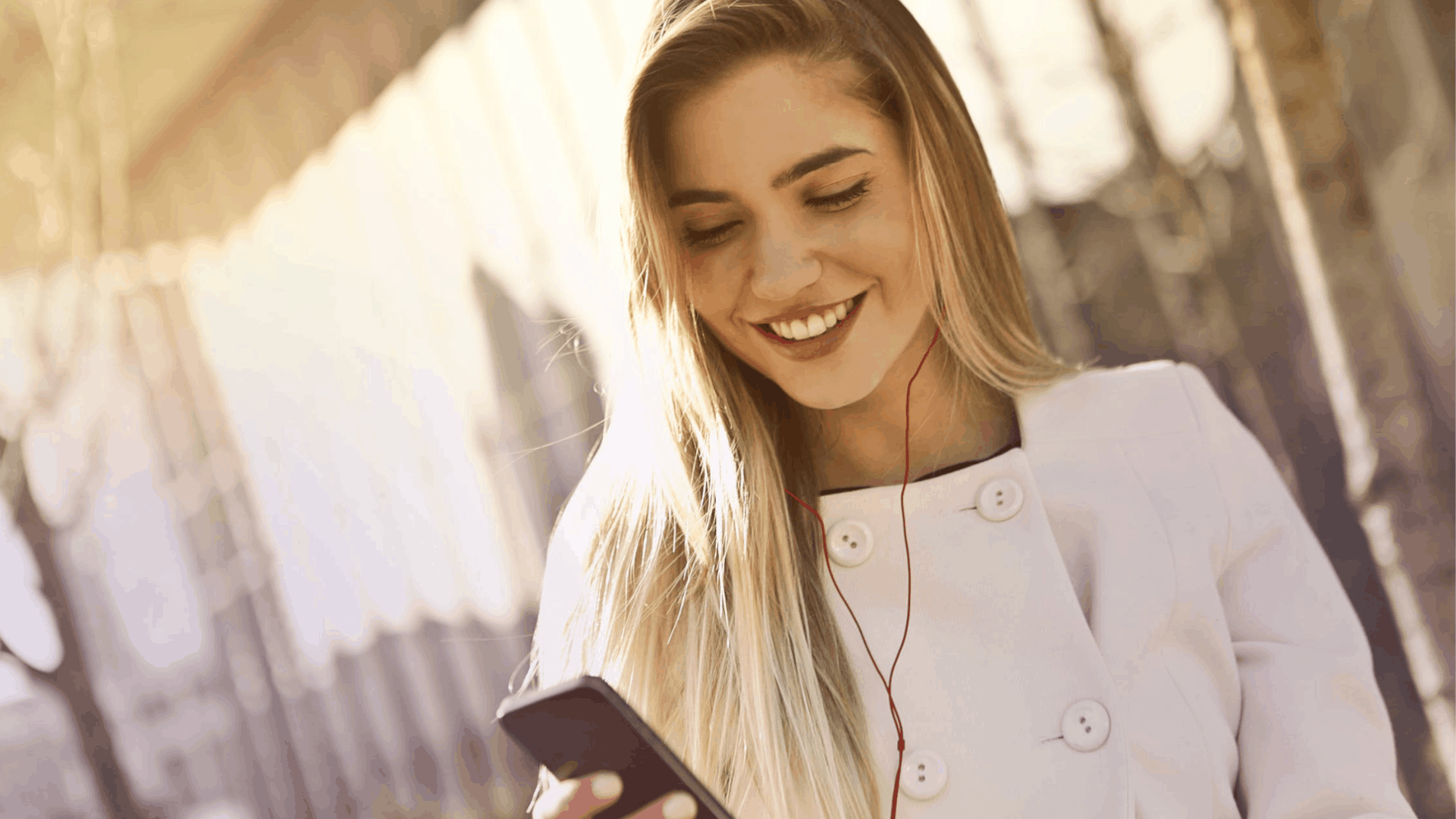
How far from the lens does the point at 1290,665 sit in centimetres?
94

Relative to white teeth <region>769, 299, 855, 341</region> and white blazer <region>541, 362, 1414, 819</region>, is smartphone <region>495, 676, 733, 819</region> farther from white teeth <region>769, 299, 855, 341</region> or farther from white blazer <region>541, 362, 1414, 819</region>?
white teeth <region>769, 299, 855, 341</region>

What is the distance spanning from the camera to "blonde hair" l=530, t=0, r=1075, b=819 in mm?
907

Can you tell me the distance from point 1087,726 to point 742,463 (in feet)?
1.26

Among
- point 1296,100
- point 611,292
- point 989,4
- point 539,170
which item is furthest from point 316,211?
point 1296,100

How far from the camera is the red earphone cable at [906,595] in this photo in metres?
0.89

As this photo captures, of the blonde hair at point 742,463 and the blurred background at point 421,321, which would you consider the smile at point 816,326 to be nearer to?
the blonde hair at point 742,463

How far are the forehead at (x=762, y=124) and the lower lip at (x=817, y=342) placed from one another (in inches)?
5.6

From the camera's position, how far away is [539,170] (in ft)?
7.63

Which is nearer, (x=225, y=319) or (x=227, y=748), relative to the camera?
(x=225, y=319)

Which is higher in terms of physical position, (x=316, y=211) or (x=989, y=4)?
(x=316, y=211)

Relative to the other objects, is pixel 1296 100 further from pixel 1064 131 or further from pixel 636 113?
pixel 636 113

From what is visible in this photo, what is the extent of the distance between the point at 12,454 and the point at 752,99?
2091 millimetres

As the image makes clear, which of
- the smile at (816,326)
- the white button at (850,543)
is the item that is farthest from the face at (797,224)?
the white button at (850,543)

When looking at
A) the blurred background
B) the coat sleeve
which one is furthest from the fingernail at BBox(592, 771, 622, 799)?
the blurred background
